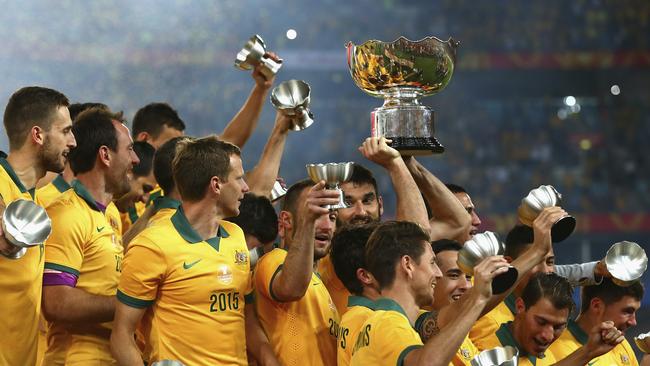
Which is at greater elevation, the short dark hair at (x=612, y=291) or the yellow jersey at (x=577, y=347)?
the short dark hair at (x=612, y=291)

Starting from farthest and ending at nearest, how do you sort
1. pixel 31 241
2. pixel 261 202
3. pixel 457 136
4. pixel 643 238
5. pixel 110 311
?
1. pixel 457 136
2. pixel 643 238
3. pixel 261 202
4. pixel 110 311
5. pixel 31 241

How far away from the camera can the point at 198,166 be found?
3.15 meters

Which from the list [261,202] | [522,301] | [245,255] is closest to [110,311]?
[245,255]

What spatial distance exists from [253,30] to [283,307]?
445 inches

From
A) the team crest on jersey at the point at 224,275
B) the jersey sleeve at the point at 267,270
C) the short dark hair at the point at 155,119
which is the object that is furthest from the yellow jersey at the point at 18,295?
the short dark hair at the point at 155,119

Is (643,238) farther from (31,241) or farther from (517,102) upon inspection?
(31,241)

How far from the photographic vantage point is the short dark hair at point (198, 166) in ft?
10.3

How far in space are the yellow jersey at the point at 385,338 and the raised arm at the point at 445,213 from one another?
1106 millimetres

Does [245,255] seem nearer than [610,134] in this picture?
Yes

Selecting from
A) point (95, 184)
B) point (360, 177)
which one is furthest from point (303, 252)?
point (95, 184)

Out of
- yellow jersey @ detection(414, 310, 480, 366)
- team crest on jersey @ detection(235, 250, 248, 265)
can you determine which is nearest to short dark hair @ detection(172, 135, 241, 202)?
team crest on jersey @ detection(235, 250, 248, 265)

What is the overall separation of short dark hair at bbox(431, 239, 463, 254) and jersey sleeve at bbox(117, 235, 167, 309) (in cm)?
107

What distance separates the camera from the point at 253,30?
14320mm

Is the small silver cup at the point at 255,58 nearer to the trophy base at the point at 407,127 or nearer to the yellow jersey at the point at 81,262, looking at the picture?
the trophy base at the point at 407,127
